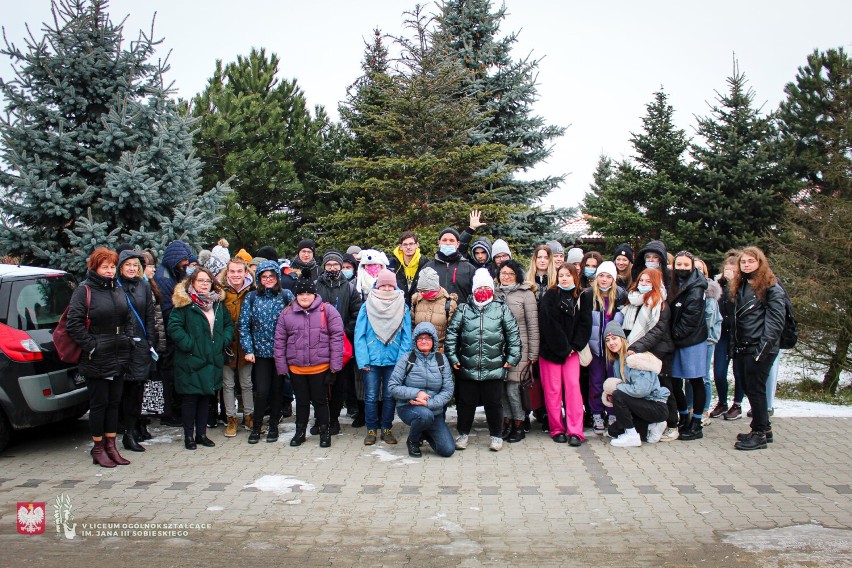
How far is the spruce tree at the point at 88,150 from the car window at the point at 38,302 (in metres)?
1.86

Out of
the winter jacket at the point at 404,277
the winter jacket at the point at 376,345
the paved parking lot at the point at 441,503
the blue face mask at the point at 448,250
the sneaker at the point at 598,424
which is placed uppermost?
the blue face mask at the point at 448,250

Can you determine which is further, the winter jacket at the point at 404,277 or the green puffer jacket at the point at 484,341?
the winter jacket at the point at 404,277

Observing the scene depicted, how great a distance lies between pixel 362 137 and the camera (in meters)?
14.1

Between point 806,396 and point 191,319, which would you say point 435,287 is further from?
point 806,396

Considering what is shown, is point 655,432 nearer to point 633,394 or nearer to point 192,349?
point 633,394

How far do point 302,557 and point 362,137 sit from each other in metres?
10.8

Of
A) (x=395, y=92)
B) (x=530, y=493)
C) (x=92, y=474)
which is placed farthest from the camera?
(x=395, y=92)

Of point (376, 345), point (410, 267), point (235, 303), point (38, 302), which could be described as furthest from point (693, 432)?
point (38, 302)

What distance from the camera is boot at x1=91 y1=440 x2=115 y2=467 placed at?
6.44 meters

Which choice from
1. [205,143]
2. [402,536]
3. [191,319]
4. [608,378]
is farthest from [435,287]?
[205,143]

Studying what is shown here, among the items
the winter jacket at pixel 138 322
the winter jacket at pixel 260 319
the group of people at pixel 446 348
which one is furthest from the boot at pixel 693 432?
the winter jacket at pixel 138 322

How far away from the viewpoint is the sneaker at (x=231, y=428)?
7.57m

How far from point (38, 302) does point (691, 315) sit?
7130 mm

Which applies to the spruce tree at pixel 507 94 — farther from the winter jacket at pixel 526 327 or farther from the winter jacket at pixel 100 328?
the winter jacket at pixel 100 328
